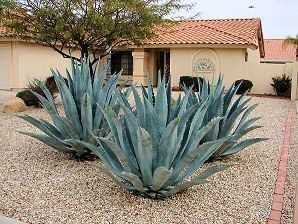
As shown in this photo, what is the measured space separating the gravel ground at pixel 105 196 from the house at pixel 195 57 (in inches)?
606

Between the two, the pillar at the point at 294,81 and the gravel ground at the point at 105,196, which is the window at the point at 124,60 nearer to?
the pillar at the point at 294,81

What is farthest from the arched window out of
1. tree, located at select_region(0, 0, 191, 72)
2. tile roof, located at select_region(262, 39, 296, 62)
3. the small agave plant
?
the small agave plant

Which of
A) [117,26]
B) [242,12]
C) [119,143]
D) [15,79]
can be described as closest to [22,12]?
[117,26]

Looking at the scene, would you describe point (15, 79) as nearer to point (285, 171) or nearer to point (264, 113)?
point (264, 113)

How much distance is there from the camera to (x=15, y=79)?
21.5 metres

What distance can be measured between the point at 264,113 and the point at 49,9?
8.08 m

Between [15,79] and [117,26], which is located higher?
[117,26]

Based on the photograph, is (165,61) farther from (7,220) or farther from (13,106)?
(7,220)

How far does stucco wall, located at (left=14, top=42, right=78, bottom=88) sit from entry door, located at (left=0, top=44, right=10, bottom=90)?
0.71 m

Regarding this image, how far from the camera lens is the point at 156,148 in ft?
15.3

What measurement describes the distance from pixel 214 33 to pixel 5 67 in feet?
40.4

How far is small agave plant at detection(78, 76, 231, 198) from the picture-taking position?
4551mm

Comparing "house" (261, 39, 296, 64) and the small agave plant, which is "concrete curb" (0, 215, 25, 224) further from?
"house" (261, 39, 296, 64)

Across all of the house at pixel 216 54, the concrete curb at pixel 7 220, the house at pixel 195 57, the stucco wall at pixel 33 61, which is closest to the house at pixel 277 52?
the house at pixel 195 57
